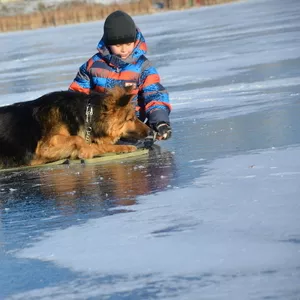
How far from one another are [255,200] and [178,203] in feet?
1.50

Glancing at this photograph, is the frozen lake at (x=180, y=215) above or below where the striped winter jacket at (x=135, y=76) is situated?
below

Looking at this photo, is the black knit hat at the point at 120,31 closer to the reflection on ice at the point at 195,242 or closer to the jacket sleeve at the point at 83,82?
the jacket sleeve at the point at 83,82

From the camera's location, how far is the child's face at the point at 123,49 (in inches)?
288

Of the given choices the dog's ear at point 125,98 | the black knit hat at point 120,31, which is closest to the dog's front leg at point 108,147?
the dog's ear at point 125,98

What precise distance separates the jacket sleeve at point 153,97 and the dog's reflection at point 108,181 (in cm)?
54

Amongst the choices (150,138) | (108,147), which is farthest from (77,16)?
(108,147)

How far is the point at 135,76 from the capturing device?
740 cm

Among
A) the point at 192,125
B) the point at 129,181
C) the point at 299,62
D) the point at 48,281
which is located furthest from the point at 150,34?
the point at 48,281

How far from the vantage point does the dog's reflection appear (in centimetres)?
501

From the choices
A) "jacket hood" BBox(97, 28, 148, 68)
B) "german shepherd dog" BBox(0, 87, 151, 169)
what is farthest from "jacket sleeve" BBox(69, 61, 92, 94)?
"german shepherd dog" BBox(0, 87, 151, 169)

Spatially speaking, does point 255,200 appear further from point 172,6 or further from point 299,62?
point 172,6

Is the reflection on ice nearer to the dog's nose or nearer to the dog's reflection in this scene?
the dog's reflection

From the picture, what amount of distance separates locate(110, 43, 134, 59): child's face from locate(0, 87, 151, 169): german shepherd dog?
0.72 metres

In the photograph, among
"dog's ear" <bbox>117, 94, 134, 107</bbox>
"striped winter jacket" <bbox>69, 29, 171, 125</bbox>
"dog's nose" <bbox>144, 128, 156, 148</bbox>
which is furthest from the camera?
"striped winter jacket" <bbox>69, 29, 171, 125</bbox>
